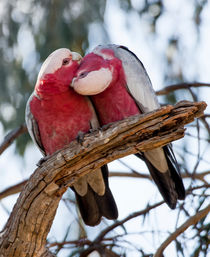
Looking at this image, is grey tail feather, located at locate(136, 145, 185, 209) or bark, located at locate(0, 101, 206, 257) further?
grey tail feather, located at locate(136, 145, 185, 209)

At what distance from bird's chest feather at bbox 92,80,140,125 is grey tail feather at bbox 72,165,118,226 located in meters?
0.50

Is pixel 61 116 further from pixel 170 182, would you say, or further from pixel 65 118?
pixel 170 182

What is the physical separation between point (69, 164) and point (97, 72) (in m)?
0.68

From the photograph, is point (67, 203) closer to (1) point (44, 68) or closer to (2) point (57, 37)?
(1) point (44, 68)

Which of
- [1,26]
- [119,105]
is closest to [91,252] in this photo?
[119,105]

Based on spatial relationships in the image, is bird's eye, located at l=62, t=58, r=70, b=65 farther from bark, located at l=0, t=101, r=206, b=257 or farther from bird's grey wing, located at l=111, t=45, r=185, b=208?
bark, located at l=0, t=101, r=206, b=257

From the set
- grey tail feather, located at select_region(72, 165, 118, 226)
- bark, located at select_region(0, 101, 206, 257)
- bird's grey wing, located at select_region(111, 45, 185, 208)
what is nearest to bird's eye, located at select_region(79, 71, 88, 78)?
bird's grey wing, located at select_region(111, 45, 185, 208)

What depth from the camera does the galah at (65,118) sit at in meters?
3.15

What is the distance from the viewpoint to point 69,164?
2779 mm

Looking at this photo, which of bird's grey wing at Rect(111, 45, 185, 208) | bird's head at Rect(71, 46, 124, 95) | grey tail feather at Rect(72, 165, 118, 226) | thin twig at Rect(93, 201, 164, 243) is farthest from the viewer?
thin twig at Rect(93, 201, 164, 243)

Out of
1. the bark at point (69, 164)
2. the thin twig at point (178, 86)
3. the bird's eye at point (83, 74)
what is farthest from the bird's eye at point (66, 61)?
the thin twig at point (178, 86)

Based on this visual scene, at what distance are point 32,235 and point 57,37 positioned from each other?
240 centimetres

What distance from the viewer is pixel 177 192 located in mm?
3340

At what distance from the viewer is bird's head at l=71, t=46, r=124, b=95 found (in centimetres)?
305
